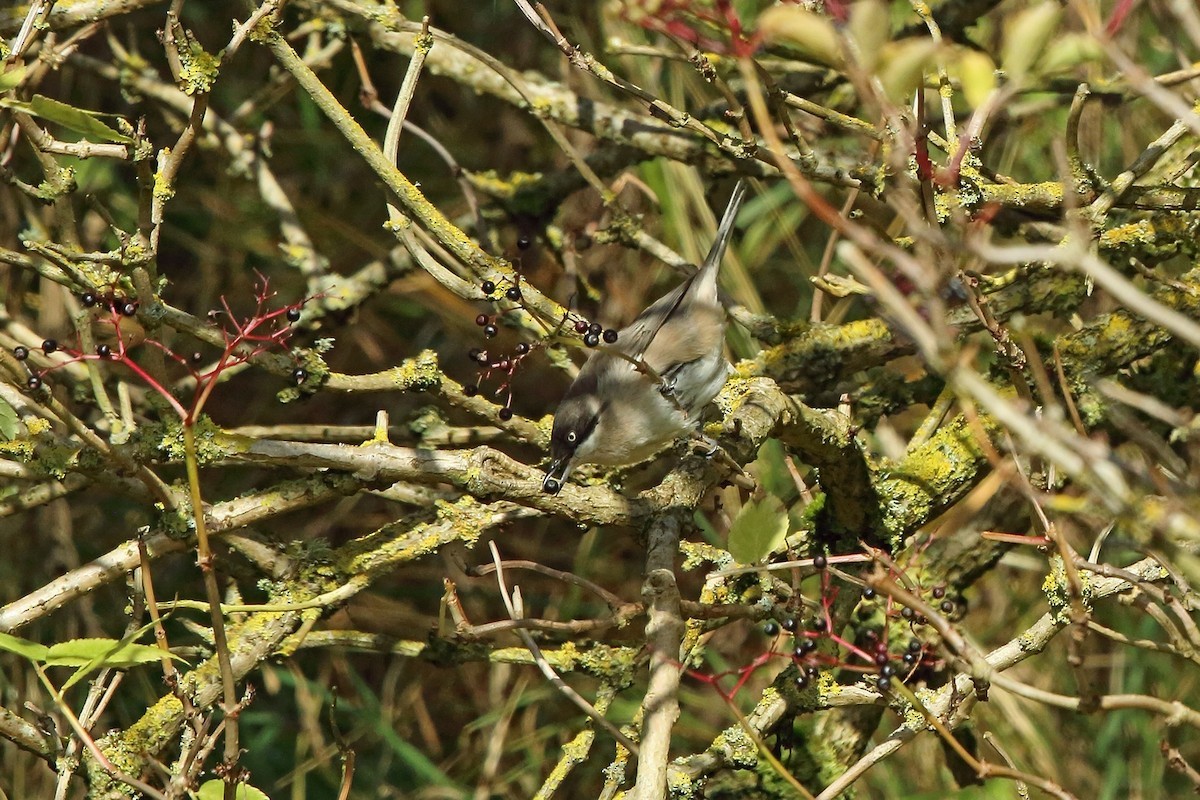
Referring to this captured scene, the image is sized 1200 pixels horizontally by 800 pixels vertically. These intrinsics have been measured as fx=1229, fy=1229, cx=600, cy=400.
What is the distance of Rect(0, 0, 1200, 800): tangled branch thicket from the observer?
7.13 ft

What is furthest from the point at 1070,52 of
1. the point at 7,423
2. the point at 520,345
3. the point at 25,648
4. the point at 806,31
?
the point at 7,423

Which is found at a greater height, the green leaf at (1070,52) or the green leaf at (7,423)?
the green leaf at (1070,52)

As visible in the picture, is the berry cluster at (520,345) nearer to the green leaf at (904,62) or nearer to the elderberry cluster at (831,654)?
the elderberry cluster at (831,654)

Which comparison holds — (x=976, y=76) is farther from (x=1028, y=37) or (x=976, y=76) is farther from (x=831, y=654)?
(x=831, y=654)

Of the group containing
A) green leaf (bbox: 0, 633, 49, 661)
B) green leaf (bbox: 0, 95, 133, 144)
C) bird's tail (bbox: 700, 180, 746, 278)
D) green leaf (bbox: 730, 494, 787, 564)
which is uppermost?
bird's tail (bbox: 700, 180, 746, 278)

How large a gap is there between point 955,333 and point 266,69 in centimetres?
375

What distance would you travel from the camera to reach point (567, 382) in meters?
5.96

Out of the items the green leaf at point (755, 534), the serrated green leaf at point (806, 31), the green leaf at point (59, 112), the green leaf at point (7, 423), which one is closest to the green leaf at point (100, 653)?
the green leaf at point (7, 423)

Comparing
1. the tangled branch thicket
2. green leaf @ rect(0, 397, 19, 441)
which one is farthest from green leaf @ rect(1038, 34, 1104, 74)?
green leaf @ rect(0, 397, 19, 441)

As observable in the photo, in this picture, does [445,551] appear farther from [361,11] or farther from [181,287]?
[181,287]

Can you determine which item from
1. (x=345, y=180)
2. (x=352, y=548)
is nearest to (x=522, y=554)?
(x=345, y=180)

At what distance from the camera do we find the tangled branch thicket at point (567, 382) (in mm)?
2174

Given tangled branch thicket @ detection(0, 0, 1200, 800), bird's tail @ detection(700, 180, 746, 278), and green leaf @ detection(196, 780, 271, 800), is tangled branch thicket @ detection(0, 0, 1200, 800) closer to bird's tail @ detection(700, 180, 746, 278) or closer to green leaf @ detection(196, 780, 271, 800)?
green leaf @ detection(196, 780, 271, 800)

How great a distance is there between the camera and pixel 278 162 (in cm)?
593
